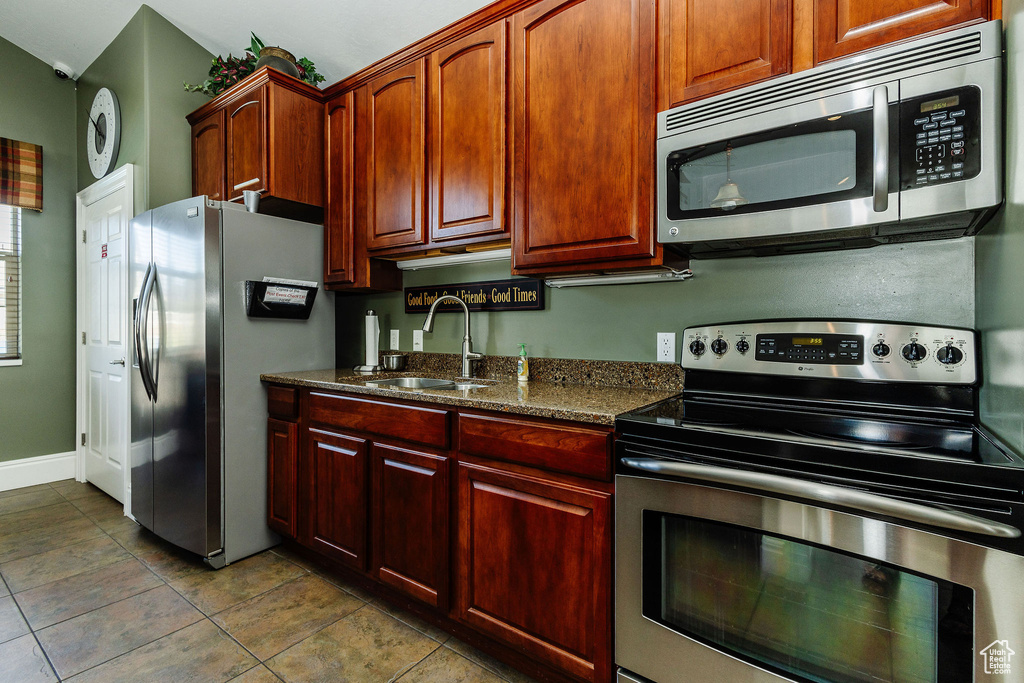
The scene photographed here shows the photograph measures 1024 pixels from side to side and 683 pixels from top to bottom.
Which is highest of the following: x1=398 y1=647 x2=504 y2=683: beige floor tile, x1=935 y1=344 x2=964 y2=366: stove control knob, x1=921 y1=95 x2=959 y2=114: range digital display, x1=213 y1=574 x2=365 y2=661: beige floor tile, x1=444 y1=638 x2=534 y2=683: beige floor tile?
x1=921 y1=95 x2=959 y2=114: range digital display

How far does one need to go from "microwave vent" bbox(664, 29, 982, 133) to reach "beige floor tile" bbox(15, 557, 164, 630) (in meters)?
2.85

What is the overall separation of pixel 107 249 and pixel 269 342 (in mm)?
1780

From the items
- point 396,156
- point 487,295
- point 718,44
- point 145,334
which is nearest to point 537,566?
point 487,295

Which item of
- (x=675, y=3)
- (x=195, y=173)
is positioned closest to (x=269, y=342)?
(x=195, y=173)

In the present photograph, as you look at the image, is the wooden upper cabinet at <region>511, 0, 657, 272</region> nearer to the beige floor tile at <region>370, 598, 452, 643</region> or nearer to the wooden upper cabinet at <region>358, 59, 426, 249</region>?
the wooden upper cabinet at <region>358, 59, 426, 249</region>

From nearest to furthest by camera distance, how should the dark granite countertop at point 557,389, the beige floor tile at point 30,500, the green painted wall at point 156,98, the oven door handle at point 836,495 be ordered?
the oven door handle at point 836,495
the dark granite countertop at point 557,389
the green painted wall at point 156,98
the beige floor tile at point 30,500

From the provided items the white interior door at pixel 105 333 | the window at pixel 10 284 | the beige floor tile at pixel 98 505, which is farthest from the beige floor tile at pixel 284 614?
the window at pixel 10 284

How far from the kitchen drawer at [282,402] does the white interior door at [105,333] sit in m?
1.27

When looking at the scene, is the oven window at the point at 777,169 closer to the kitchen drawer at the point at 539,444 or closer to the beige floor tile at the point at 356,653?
the kitchen drawer at the point at 539,444

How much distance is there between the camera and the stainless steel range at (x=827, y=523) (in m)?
0.90

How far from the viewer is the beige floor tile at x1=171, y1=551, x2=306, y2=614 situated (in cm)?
203

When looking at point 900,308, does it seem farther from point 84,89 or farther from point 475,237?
point 84,89

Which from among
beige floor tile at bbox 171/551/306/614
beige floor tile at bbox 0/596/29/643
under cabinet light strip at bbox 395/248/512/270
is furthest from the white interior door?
under cabinet light strip at bbox 395/248/512/270

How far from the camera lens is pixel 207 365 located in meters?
2.26
